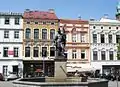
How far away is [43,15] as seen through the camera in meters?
59.9

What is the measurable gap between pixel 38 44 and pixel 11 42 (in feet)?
14.9

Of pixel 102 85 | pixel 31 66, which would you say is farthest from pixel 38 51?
pixel 102 85

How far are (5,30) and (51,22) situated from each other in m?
7.85

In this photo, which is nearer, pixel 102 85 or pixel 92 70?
pixel 102 85

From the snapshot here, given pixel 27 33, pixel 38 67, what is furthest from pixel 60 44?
pixel 27 33

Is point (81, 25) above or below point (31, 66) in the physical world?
above

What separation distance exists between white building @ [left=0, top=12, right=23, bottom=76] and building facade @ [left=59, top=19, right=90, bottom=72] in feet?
24.5

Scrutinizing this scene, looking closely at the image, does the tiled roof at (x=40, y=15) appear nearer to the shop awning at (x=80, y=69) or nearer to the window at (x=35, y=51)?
the window at (x=35, y=51)

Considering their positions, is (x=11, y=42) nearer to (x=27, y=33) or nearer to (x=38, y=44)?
(x=27, y=33)

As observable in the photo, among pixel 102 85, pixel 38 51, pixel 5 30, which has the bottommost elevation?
pixel 102 85

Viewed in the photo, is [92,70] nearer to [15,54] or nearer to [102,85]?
[15,54]

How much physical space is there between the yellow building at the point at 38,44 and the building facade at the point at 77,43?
8.42ft

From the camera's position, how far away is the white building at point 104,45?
59.5m

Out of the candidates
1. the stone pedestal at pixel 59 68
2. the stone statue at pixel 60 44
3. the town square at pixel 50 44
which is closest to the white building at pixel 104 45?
the town square at pixel 50 44
